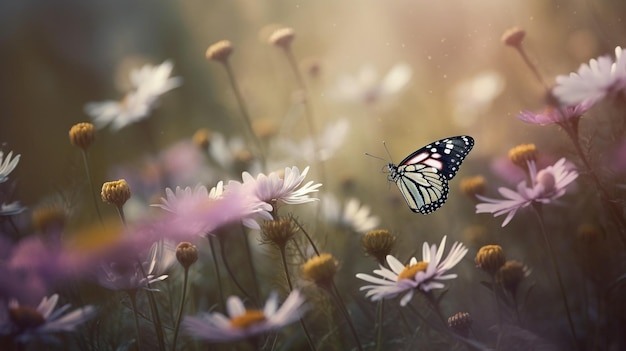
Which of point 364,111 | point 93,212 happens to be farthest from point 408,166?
point 364,111

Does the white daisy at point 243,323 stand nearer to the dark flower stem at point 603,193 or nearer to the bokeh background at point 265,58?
the dark flower stem at point 603,193

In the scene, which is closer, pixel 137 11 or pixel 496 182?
pixel 496 182

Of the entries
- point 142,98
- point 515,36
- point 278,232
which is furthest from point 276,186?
point 142,98

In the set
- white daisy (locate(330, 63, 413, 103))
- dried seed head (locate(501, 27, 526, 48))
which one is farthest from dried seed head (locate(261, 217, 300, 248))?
white daisy (locate(330, 63, 413, 103))

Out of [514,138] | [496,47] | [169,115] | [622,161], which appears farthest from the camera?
[169,115]

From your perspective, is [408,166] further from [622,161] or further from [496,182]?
[496,182]

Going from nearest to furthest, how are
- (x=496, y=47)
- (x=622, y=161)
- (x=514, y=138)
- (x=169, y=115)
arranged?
1. (x=622, y=161)
2. (x=514, y=138)
3. (x=496, y=47)
4. (x=169, y=115)
